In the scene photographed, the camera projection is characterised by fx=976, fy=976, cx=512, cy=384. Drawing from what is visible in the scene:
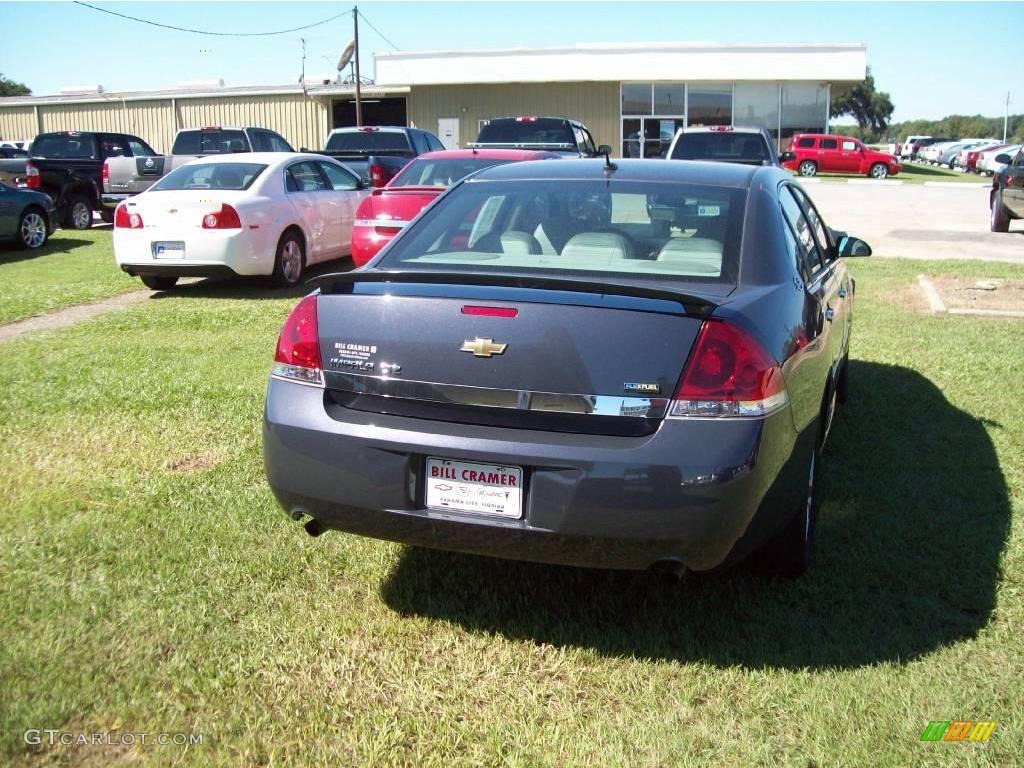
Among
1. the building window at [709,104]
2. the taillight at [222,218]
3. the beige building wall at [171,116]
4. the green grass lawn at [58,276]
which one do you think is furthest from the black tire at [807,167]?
→ the taillight at [222,218]

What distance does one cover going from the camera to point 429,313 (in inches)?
125

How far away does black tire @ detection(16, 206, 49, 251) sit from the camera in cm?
1490

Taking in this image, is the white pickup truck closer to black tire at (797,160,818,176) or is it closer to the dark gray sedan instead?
the dark gray sedan

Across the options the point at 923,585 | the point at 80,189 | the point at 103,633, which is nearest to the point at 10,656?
the point at 103,633

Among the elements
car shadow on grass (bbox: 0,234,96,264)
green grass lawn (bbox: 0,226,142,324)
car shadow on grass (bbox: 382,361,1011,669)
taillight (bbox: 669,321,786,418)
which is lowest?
car shadow on grass (bbox: 382,361,1011,669)

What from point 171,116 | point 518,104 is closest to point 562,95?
point 518,104

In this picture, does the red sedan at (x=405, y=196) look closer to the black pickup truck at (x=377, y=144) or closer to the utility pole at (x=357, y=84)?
the black pickup truck at (x=377, y=144)

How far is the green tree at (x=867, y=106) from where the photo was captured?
315ft

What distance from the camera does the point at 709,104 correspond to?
41.1m

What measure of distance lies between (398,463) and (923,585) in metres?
2.08

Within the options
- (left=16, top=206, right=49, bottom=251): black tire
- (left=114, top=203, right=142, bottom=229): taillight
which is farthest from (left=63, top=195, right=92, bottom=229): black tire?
(left=114, top=203, right=142, bottom=229): taillight

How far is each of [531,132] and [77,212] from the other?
8.70 m

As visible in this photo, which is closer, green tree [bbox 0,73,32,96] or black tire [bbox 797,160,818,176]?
black tire [bbox 797,160,818,176]

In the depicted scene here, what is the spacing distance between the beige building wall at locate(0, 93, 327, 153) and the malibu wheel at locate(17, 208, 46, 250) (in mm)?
27497
